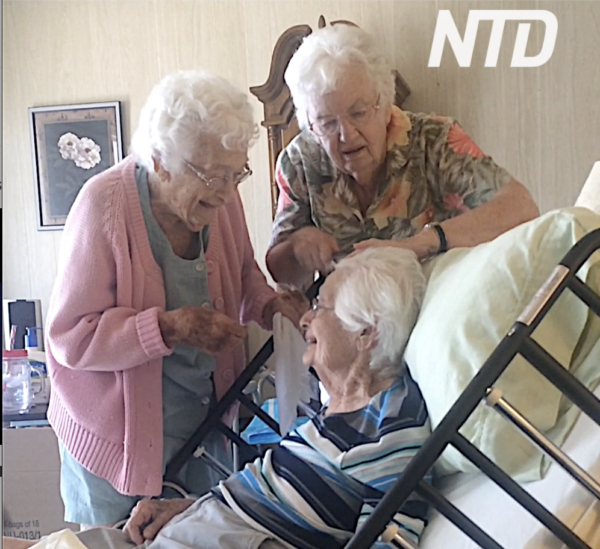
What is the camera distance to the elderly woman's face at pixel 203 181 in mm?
1310

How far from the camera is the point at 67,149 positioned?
2867 millimetres

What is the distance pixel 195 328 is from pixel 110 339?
0.15 metres

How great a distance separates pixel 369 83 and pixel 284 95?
96 cm

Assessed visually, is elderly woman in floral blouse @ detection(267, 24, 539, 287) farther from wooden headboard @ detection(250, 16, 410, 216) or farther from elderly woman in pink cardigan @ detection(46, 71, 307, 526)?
wooden headboard @ detection(250, 16, 410, 216)

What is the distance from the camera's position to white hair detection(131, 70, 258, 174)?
129cm

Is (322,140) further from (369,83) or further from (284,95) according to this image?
(284,95)

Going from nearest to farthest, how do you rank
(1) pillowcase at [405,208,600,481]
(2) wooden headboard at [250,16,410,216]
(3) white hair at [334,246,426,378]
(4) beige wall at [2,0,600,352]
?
(1) pillowcase at [405,208,600,481], (3) white hair at [334,246,426,378], (2) wooden headboard at [250,16,410,216], (4) beige wall at [2,0,600,352]

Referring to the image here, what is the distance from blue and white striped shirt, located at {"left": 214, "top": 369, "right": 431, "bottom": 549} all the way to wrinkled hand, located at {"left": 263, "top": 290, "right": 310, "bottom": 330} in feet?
1.19

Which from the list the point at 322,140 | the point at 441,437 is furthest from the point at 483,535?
the point at 322,140

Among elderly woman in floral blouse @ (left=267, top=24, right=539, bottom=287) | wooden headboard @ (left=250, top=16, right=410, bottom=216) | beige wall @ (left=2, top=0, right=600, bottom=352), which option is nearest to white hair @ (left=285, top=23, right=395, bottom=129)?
elderly woman in floral blouse @ (left=267, top=24, right=539, bottom=287)

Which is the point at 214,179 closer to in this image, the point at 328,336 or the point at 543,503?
the point at 328,336

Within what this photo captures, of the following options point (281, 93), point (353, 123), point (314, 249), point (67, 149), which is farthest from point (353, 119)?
point (67, 149)

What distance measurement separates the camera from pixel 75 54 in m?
2.86

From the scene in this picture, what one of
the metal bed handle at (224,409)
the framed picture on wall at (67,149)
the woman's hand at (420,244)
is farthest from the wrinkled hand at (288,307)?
the framed picture on wall at (67,149)
